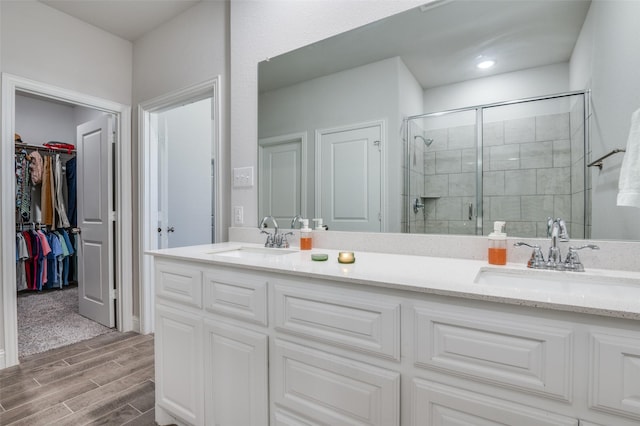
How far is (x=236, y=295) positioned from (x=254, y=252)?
55 cm

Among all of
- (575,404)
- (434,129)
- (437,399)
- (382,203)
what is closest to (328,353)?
(437,399)

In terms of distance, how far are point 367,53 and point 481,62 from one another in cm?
56

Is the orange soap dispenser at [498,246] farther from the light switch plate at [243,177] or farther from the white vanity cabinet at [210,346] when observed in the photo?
the light switch plate at [243,177]

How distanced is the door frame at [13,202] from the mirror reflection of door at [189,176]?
0.38 meters

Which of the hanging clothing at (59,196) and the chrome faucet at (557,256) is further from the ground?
the hanging clothing at (59,196)

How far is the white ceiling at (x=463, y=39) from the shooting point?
1238 millimetres

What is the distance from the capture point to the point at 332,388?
106 centimetres

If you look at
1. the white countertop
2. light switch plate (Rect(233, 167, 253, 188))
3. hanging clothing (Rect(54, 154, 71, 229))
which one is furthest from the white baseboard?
hanging clothing (Rect(54, 154, 71, 229))

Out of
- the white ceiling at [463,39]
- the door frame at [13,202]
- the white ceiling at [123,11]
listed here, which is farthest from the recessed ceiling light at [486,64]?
the door frame at [13,202]

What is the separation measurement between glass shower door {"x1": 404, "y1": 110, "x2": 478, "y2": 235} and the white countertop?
7.0 inches

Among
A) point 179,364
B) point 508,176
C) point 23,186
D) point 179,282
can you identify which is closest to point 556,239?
point 508,176

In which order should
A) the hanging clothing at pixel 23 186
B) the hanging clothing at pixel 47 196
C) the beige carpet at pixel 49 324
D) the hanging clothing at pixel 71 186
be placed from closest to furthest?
1. the beige carpet at pixel 49 324
2. the hanging clothing at pixel 23 186
3. the hanging clothing at pixel 47 196
4. the hanging clothing at pixel 71 186

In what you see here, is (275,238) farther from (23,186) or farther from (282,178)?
(23,186)

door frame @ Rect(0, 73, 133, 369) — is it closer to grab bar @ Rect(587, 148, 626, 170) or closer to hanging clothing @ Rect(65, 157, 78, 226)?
hanging clothing @ Rect(65, 157, 78, 226)
